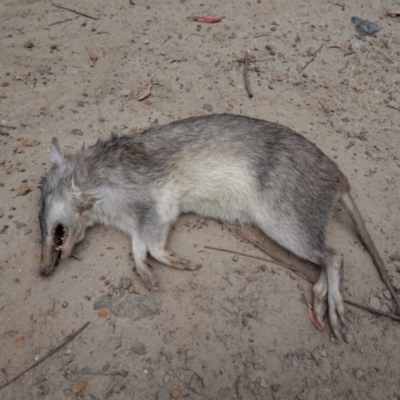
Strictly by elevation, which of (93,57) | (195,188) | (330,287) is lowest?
(330,287)

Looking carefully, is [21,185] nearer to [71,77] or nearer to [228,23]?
[71,77]

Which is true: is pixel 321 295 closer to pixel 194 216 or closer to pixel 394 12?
pixel 194 216

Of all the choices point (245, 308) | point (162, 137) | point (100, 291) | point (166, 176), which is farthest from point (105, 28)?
point (245, 308)

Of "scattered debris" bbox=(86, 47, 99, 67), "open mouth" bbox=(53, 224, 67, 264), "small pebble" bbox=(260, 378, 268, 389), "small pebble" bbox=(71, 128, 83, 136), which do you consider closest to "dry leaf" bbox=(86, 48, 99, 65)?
"scattered debris" bbox=(86, 47, 99, 67)

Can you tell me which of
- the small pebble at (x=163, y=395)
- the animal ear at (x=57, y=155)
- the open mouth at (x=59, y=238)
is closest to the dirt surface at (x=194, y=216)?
the small pebble at (x=163, y=395)

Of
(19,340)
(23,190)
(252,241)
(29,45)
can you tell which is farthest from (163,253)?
(29,45)

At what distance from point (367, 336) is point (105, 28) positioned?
443 centimetres

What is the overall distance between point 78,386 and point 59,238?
44.1 inches

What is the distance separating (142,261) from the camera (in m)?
2.83

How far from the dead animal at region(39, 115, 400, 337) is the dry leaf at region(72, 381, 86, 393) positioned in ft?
2.56

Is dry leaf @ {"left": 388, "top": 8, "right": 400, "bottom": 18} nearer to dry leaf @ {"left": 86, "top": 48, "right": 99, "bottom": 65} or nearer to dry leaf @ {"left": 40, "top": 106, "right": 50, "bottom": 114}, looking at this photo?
dry leaf @ {"left": 86, "top": 48, "right": 99, "bottom": 65}

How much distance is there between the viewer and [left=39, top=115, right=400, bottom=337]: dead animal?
2.81 m

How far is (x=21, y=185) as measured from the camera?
3.29m

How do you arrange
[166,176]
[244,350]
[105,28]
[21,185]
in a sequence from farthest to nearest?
[105,28] → [21,185] → [166,176] → [244,350]
